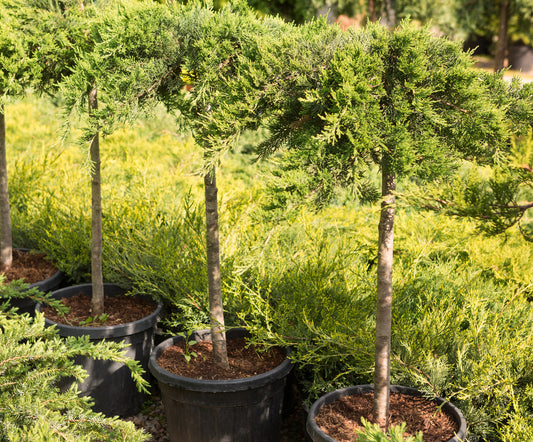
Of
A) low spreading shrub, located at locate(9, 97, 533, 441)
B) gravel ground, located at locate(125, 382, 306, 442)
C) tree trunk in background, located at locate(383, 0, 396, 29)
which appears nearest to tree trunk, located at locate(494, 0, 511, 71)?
tree trunk in background, located at locate(383, 0, 396, 29)

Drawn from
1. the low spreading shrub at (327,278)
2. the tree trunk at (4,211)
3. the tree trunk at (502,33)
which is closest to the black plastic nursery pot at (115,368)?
the low spreading shrub at (327,278)

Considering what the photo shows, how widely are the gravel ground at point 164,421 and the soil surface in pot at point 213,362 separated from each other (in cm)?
45

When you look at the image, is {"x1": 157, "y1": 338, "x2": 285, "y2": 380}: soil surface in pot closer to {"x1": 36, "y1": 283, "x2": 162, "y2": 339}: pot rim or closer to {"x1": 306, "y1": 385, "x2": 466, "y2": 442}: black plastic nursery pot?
{"x1": 36, "y1": 283, "x2": 162, "y2": 339}: pot rim

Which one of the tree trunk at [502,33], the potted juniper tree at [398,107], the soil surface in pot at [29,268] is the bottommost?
the soil surface in pot at [29,268]

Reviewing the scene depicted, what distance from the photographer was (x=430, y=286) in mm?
3221

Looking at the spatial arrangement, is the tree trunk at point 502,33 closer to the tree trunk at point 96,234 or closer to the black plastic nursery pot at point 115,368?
the tree trunk at point 96,234

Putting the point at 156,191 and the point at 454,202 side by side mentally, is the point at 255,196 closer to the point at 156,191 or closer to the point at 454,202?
the point at 156,191

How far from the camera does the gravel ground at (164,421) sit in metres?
3.30

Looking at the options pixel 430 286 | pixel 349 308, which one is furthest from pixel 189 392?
pixel 430 286

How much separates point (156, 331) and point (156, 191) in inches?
52.1

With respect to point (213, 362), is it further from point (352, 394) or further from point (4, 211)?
point (4, 211)

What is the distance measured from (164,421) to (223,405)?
857 millimetres

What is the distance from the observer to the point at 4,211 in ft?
13.0

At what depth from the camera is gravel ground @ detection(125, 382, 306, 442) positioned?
3.30 metres
